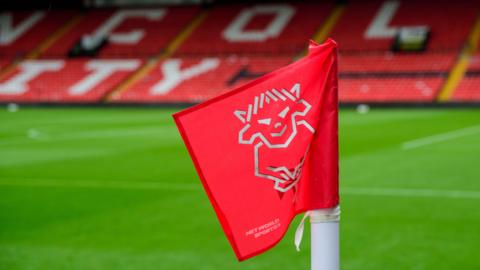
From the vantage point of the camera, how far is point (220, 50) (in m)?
36.2

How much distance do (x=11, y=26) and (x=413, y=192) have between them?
126 ft

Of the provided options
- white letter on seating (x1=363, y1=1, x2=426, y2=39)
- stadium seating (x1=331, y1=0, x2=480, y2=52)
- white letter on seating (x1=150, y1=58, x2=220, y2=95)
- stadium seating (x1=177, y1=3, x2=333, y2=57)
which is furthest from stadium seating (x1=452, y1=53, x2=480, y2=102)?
white letter on seating (x1=150, y1=58, x2=220, y2=95)

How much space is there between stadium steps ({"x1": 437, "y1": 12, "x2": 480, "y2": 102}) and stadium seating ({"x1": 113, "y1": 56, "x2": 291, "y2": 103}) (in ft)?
24.5

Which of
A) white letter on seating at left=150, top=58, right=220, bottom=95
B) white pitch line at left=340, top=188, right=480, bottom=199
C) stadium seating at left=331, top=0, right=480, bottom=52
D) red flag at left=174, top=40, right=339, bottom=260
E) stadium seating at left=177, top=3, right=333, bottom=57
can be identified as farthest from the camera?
stadium seating at left=177, top=3, right=333, bottom=57

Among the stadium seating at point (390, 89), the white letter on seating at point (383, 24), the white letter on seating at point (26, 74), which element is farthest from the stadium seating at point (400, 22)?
the white letter on seating at point (26, 74)

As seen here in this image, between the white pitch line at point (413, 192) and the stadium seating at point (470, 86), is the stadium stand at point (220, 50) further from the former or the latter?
the white pitch line at point (413, 192)

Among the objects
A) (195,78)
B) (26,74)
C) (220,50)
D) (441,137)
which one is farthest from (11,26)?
(441,137)

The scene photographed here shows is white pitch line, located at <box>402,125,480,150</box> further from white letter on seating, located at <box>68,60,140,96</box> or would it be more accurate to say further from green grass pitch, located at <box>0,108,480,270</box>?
white letter on seating, located at <box>68,60,140,96</box>

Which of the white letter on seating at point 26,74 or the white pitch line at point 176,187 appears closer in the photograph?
the white pitch line at point 176,187

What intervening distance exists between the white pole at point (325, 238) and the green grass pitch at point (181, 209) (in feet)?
9.42

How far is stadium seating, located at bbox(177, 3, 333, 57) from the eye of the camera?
35.6m

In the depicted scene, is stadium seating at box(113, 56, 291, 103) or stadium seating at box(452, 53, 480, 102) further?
stadium seating at box(113, 56, 291, 103)

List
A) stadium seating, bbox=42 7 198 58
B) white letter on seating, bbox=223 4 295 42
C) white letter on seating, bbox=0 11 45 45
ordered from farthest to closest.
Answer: white letter on seating, bbox=0 11 45 45
stadium seating, bbox=42 7 198 58
white letter on seating, bbox=223 4 295 42

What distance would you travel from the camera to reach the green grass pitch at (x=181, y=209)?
5.36m
